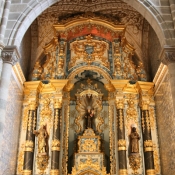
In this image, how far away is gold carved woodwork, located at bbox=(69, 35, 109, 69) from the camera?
12.6 m

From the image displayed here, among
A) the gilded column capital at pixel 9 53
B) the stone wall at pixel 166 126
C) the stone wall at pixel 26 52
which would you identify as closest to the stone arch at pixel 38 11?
the gilded column capital at pixel 9 53

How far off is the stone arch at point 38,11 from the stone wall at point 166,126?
189 cm

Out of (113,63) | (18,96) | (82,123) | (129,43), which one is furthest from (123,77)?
(18,96)

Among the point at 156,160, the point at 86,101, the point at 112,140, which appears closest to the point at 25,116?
the point at 86,101

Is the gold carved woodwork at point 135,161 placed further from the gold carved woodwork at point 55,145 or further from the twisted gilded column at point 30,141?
the twisted gilded column at point 30,141

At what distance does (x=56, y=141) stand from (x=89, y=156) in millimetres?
1403

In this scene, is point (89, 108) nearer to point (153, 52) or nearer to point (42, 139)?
point (42, 139)

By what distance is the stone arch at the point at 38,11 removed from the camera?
8.55m

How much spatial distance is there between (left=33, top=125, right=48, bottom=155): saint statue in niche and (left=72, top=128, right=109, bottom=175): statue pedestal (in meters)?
1.28

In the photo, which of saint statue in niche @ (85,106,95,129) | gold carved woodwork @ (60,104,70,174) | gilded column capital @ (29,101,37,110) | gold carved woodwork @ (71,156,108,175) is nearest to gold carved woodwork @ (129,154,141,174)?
gold carved woodwork @ (71,156,108,175)

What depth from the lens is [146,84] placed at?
472 inches

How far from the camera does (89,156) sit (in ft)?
36.9

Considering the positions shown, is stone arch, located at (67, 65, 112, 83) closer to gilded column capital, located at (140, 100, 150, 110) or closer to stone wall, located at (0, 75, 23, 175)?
gilded column capital, located at (140, 100, 150, 110)

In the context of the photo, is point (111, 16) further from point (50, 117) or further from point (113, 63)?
point (50, 117)
